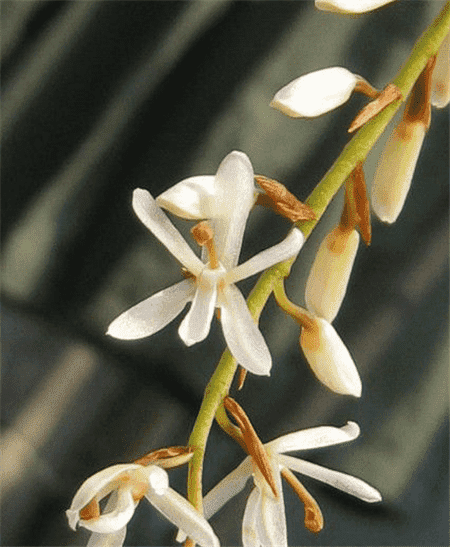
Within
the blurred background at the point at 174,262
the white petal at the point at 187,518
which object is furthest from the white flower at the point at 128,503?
the blurred background at the point at 174,262

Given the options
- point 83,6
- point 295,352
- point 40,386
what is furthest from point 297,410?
point 83,6

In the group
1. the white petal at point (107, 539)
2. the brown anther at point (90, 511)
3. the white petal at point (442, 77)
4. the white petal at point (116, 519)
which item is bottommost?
the white petal at point (107, 539)

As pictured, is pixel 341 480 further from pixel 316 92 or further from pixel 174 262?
pixel 174 262

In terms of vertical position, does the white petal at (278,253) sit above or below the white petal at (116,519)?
above

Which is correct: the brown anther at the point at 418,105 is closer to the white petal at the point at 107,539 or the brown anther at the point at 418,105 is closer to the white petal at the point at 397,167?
the white petal at the point at 397,167

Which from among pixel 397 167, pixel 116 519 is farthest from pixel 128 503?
pixel 397 167

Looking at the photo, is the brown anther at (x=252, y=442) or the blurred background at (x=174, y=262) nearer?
the brown anther at (x=252, y=442)

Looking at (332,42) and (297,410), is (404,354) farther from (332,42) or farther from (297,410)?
(332,42)
